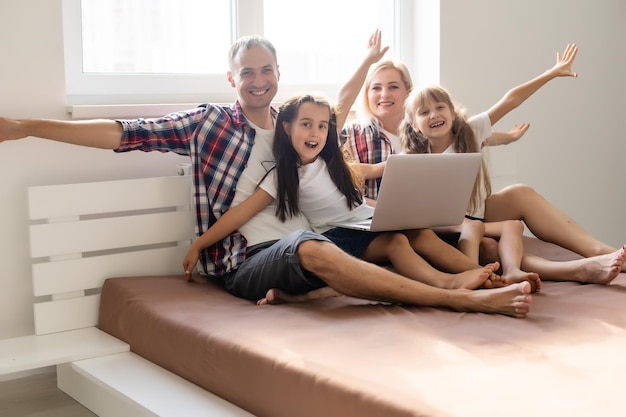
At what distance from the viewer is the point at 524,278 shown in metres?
2.22

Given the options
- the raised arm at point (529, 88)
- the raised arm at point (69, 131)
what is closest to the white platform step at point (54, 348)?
the raised arm at point (69, 131)

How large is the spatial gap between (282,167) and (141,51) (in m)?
0.77

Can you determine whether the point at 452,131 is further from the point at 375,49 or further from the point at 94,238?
the point at 94,238

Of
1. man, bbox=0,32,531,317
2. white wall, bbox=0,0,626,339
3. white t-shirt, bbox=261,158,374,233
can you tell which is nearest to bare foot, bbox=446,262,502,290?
man, bbox=0,32,531,317

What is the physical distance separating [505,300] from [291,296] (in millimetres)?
559

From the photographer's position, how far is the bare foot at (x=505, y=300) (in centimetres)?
197

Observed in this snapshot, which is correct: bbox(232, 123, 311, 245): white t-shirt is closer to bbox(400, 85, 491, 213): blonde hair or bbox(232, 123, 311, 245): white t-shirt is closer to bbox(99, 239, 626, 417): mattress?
bbox(99, 239, 626, 417): mattress

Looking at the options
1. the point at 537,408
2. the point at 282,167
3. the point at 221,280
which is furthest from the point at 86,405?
the point at 537,408

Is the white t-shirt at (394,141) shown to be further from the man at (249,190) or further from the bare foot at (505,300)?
the bare foot at (505,300)

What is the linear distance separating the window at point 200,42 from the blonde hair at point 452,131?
0.60 metres

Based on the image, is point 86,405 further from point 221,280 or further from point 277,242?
point 277,242

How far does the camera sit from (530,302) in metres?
1.98

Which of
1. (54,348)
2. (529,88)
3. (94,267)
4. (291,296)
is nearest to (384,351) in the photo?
(291,296)

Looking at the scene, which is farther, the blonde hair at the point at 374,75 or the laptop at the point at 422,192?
the blonde hair at the point at 374,75
